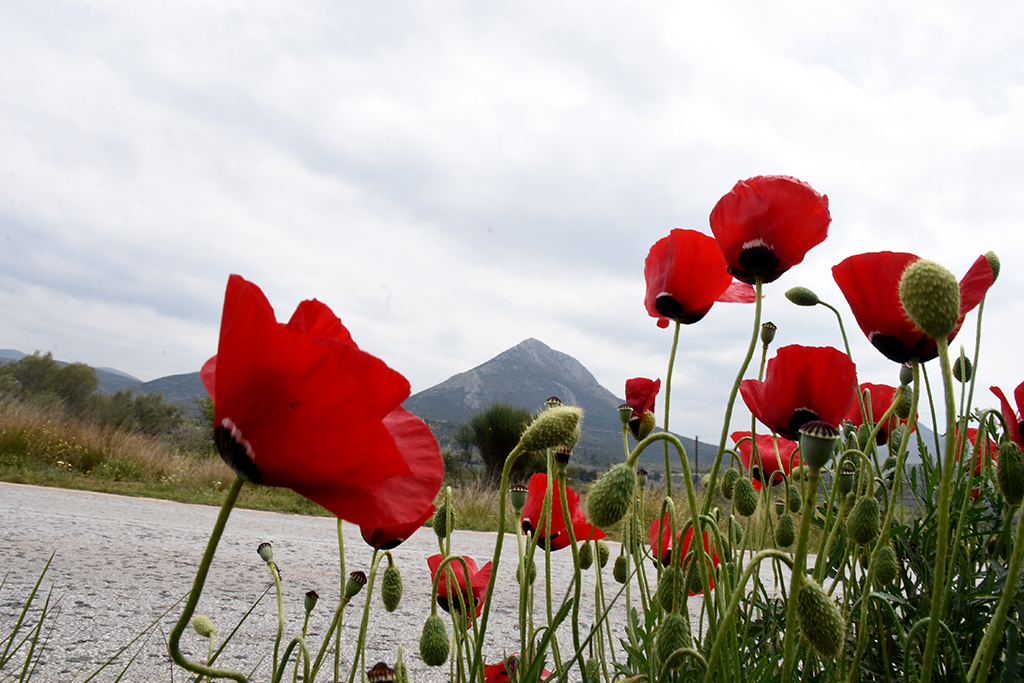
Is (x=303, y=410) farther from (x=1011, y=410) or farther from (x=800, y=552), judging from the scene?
(x=1011, y=410)

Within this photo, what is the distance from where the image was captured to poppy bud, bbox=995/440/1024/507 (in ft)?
2.33

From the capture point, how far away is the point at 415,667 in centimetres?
172

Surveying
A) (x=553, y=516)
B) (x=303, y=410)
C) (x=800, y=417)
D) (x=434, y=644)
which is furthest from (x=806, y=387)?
(x=303, y=410)

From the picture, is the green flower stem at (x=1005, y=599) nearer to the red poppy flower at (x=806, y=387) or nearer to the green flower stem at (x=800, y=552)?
the green flower stem at (x=800, y=552)

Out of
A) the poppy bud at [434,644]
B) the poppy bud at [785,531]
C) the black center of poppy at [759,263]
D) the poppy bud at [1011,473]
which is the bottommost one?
the poppy bud at [434,644]

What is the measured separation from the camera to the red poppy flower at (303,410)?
16.7 inches

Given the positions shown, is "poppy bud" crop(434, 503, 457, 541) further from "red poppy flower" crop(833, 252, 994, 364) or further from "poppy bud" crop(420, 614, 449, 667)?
"red poppy flower" crop(833, 252, 994, 364)

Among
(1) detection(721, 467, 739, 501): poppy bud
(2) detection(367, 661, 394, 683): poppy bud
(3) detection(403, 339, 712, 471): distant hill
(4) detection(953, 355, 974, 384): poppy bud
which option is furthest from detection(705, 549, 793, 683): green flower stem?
(3) detection(403, 339, 712, 471): distant hill

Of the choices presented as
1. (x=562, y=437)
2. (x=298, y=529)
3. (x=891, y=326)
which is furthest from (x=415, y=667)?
(x=298, y=529)

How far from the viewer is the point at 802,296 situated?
1122 mm

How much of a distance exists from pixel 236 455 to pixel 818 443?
1.51ft

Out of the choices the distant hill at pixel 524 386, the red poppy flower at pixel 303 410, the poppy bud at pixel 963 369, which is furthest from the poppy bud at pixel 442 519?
the distant hill at pixel 524 386

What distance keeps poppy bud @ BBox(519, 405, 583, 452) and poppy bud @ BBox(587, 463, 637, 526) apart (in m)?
0.08

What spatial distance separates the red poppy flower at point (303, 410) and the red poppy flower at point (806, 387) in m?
0.66
